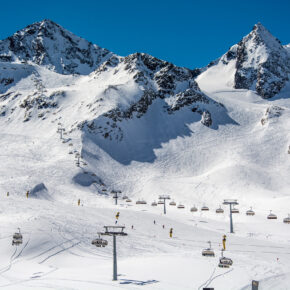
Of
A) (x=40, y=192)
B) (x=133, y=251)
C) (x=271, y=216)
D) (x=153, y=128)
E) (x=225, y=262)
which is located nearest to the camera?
(x=225, y=262)

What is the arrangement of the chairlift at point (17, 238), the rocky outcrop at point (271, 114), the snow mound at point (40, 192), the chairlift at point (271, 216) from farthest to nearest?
the rocky outcrop at point (271, 114) < the snow mound at point (40, 192) < the chairlift at point (271, 216) < the chairlift at point (17, 238)

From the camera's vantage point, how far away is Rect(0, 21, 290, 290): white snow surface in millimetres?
40000

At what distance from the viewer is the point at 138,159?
124688 mm

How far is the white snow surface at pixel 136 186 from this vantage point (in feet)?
131

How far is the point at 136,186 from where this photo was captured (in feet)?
358

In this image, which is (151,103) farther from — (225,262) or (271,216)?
(225,262)

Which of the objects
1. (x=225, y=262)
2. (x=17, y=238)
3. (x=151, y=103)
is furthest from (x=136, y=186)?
(x=225, y=262)


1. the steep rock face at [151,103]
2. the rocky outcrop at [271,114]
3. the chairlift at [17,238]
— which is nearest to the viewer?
the chairlift at [17,238]

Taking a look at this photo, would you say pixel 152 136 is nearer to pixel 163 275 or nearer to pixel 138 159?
pixel 138 159

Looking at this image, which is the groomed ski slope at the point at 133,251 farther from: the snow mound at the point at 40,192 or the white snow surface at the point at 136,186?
the snow mound at the point at 40,192

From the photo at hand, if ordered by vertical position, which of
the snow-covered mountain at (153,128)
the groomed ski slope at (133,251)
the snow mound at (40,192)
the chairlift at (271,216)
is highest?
the snow-covered mountain at (153,128)

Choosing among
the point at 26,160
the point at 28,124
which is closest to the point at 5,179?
the point at 26,160

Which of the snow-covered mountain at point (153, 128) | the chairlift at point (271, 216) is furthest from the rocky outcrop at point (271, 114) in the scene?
the chairlift at point (271, 216)

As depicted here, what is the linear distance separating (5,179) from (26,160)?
688 inches
